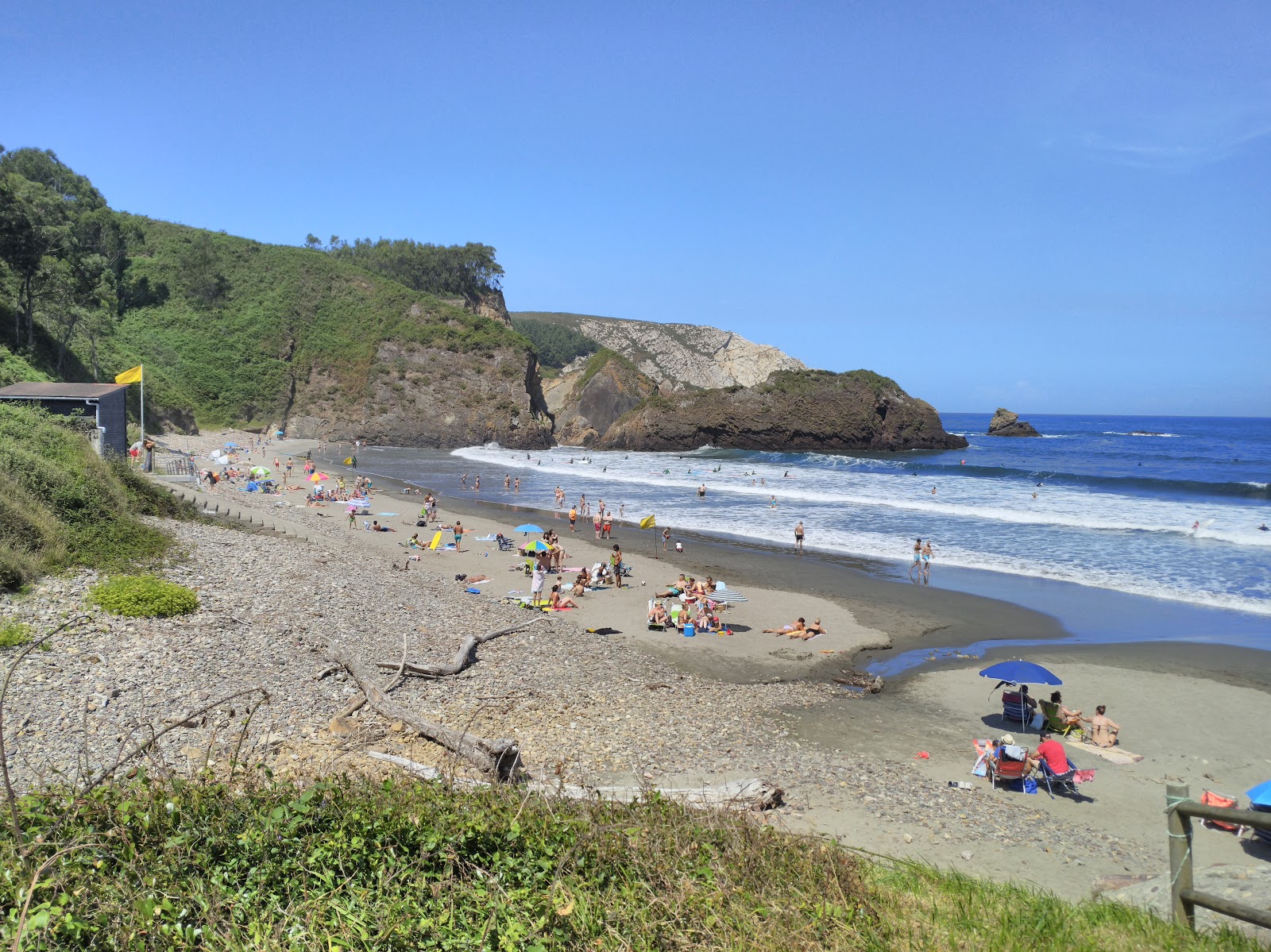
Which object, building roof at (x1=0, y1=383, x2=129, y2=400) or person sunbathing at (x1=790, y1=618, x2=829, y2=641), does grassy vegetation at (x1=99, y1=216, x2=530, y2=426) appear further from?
person sunbathing at (x1=790, y1=618, x2=829, y2=641)

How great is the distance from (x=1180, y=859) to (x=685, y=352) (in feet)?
439

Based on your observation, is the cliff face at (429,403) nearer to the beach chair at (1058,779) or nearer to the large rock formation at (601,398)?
the large rock formation at (601,398)

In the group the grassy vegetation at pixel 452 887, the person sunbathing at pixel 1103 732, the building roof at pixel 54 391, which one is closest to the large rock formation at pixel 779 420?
the building roof at pixel 54 391

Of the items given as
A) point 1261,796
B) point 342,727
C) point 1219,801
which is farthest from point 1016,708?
point 342,727

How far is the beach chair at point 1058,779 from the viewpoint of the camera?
30.9 ft

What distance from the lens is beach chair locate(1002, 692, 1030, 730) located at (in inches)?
456

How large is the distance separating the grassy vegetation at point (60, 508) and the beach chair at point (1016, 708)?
584 inches

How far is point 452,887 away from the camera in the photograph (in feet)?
14.4

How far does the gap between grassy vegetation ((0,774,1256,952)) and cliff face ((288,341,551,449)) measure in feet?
216

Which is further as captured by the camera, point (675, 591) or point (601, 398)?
point (601, 398)

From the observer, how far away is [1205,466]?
62688 millimetres

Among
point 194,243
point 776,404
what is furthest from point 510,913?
point 194,243

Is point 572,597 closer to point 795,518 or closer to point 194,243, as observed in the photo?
point 795,518

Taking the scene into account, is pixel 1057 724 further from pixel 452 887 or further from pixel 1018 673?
pixel 452 887
